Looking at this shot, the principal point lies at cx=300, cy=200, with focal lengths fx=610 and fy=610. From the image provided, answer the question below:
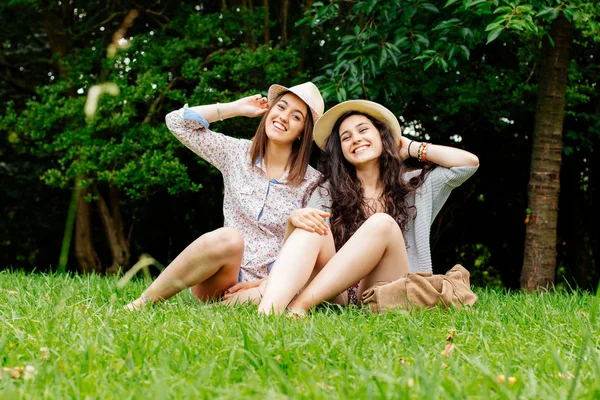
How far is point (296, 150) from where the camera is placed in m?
3.36

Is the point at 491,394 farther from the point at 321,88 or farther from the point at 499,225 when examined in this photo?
the point at 499,225

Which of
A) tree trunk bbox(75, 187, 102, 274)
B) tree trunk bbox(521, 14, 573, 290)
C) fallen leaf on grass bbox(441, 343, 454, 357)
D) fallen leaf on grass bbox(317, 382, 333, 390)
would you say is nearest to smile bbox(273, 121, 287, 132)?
fallen leaf on grass bbox(441, 343, 454, 357)

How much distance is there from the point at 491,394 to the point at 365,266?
1.32m

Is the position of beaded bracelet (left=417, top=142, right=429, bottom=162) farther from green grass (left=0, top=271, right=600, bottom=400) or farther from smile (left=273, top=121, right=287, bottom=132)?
green grass (left=0, top=271, right=600, bottom=400)

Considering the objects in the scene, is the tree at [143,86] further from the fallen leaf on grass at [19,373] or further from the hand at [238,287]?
the fallen leaf on grass at [19,373]

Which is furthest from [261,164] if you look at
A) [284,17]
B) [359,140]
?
[284,17]

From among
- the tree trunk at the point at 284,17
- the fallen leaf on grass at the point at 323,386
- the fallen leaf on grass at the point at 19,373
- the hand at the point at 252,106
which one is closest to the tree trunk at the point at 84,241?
the tree trunk at the point at 284,17

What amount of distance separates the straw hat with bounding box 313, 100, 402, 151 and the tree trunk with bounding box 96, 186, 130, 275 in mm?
5029

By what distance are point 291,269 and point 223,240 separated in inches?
12.4

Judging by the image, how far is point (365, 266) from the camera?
260 centimetres

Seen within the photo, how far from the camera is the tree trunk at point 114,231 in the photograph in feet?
25.4

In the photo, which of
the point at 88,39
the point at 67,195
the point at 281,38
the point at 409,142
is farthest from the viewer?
the point at 67,195

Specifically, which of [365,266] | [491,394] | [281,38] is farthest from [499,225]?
[491,394]

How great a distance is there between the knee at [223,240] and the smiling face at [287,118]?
811 mm
